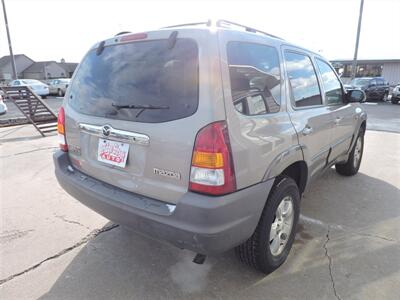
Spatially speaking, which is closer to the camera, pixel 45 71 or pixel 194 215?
pixel 194 215

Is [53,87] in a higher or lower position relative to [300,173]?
lower

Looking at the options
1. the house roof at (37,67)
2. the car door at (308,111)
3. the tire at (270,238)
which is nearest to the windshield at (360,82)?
the car door at (308,111)

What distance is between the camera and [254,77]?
6.91ft

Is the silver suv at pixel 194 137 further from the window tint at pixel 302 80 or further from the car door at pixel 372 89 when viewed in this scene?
the car door at pixel 372 89

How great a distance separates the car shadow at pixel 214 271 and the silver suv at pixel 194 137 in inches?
8.2

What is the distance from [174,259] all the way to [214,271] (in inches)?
15.0

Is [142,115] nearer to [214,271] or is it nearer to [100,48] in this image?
[100,48]

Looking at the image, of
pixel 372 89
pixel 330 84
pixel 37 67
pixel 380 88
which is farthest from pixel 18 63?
pixel 330 84

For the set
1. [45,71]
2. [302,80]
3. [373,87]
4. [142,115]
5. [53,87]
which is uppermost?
[302,80]

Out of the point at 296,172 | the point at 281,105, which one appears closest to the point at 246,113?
the point at 281,105

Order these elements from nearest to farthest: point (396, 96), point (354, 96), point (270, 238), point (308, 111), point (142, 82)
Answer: point (142, 82) < point (270, 238) < point (308, 111) < point (354, 96) < point (396, 96)

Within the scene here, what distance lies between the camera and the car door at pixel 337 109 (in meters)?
3.38

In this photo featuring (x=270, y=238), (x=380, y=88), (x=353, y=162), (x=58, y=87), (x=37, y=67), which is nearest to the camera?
(x=270, y=238)

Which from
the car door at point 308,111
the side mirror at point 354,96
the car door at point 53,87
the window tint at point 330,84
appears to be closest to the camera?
the car door at point 308,111
